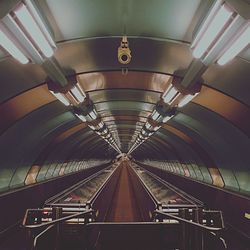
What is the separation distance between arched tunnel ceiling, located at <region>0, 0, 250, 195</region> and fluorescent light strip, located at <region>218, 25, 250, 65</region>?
0.65 m

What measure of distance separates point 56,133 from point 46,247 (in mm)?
6261

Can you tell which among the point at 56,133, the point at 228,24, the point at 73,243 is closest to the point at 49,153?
the point at 56,133

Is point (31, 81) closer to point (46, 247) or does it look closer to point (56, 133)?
point (46, 247)

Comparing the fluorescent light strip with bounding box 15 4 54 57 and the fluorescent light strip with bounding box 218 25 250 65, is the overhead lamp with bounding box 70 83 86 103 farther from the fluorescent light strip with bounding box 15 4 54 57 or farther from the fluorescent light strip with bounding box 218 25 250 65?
the fluorescent light strip with bounding box 218 25 250 65

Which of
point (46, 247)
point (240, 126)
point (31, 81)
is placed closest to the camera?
point (31, 81)

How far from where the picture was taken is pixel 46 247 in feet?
22.7

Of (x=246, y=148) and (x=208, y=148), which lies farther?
(x=208, y=148)

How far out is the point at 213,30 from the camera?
3.32 meters

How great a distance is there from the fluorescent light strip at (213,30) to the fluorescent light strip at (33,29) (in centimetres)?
189

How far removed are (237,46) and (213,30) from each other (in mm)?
470

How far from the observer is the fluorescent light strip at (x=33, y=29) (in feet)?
9.59

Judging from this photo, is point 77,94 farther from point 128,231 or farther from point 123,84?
point 128,231

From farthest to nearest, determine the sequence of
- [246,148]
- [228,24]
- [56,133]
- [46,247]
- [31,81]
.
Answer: [56,133]
[246,148]
[46,247]
[31,81]
[228,24]

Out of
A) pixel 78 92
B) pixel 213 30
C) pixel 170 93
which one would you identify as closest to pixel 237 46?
pixel 213 30
